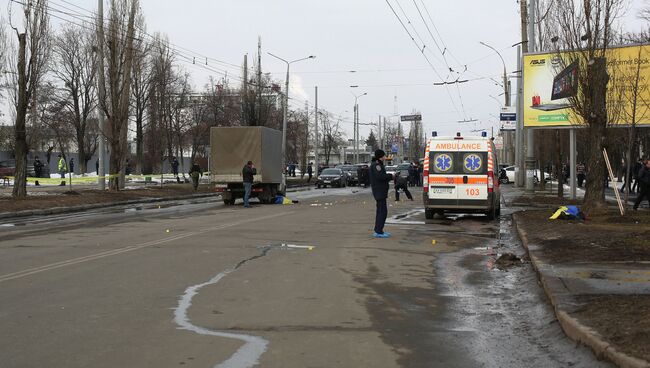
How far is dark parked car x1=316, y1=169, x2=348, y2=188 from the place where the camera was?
50562 millimetres

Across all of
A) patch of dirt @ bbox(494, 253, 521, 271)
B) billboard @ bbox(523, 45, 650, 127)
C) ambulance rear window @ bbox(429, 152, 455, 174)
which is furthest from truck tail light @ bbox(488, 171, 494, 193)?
patch of dirt @ bbox(494, 253, 521, 271)

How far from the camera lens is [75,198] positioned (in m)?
27.2

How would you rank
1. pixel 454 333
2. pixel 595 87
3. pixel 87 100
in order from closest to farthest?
Answer: pixel 454 333
pixel 595 87
pixel 87 100

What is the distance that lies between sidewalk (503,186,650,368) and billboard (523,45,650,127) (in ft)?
14.0

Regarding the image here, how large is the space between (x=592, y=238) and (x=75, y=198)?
21.8 m

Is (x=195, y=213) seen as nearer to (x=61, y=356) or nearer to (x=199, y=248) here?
(x=199, y=248)

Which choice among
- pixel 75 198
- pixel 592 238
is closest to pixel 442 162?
pixel 592 238

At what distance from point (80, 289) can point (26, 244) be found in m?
5.60

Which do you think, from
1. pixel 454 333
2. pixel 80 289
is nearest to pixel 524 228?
pixel 454 333

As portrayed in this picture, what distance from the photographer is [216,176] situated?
27.2 metres

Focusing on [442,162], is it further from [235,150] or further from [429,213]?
[235,150]

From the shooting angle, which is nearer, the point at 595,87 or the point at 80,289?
the point at 80,289

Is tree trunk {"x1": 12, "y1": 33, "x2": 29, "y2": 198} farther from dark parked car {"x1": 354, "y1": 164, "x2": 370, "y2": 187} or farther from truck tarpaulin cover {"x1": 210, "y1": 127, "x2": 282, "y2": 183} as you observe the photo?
dark parked car {"x1": 354, "y1": 164, "x2": 370, "y2": 187}

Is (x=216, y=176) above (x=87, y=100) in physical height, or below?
below
